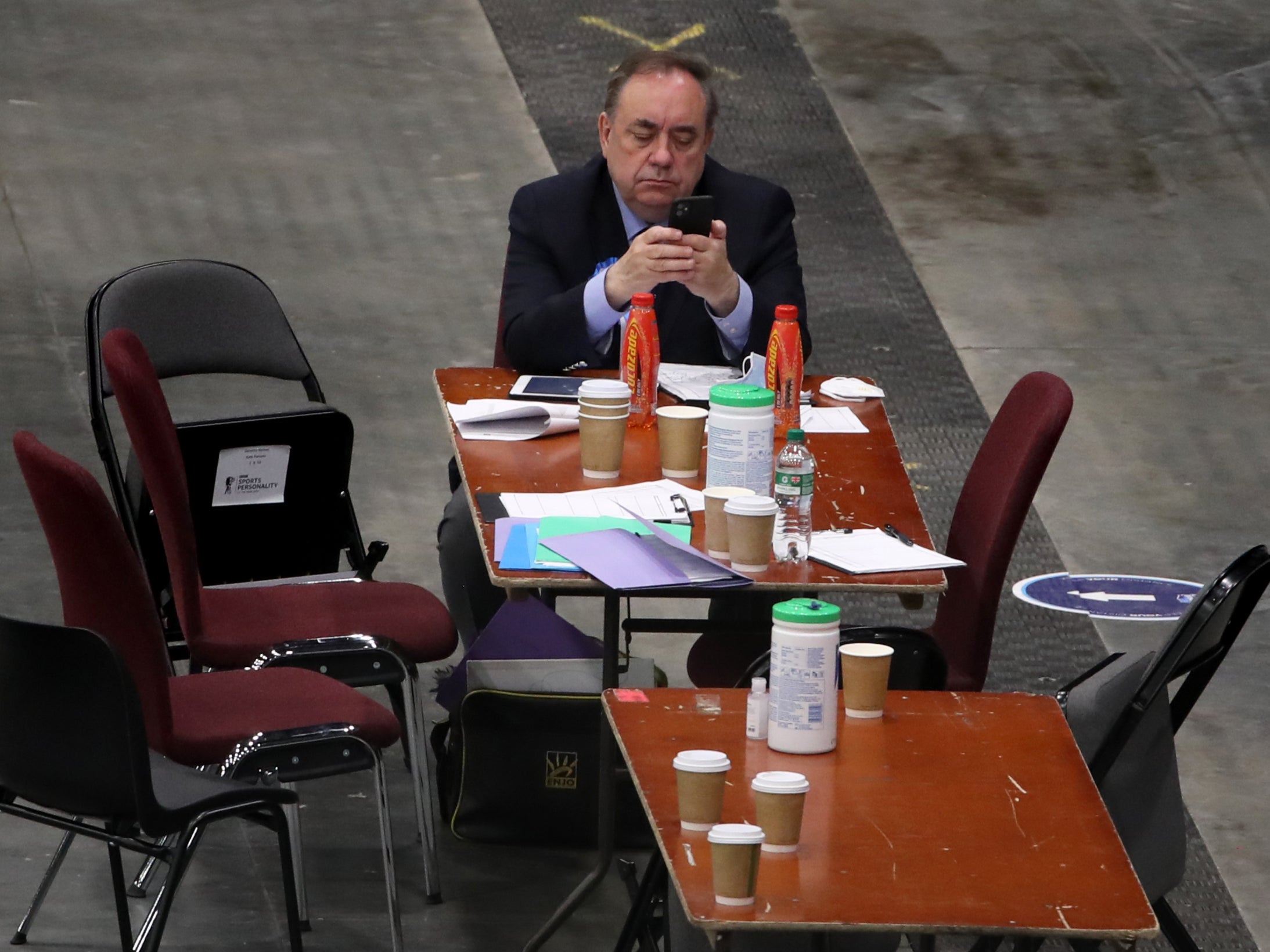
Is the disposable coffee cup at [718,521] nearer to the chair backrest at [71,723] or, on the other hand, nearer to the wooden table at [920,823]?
the wooden table at [920,823]

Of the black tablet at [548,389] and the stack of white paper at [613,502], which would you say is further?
the black tablet at [548,389]

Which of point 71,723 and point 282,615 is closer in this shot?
point 71,723

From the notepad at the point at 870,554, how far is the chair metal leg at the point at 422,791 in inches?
31.6

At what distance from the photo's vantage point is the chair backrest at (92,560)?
9.03 ft

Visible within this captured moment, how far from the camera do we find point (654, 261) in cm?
393

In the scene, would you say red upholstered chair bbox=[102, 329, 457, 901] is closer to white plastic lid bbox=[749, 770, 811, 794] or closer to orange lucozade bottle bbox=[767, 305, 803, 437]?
orange lucozade bottle bbox=[767, 305, 803, 437]

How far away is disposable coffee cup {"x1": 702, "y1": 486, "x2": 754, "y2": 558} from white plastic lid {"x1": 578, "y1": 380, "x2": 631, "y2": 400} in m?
0.31

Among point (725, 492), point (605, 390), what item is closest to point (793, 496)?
point (725, 492)

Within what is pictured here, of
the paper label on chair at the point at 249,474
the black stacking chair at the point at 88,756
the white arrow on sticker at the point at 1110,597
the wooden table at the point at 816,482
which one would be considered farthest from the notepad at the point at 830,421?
the black stacking chair at the point at 88,756

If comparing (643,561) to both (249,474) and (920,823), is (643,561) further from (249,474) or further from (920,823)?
(249,474)

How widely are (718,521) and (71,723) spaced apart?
108cm

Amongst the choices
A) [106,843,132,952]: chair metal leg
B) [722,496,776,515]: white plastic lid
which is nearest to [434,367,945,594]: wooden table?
[722,496,776,515]: white plastic lid

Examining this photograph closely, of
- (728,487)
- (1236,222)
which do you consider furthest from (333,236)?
(728,487)

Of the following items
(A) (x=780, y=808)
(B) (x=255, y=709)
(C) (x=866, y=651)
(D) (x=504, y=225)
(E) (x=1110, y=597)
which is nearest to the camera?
(A) (x=780, y=808)
